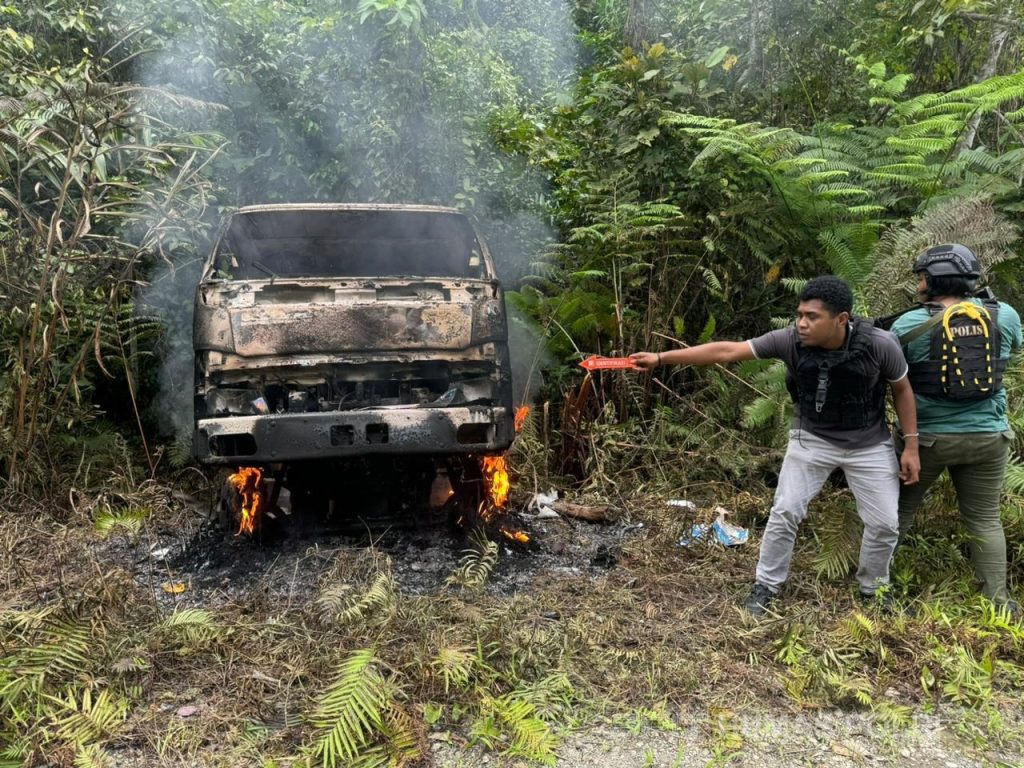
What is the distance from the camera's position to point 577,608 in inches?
146

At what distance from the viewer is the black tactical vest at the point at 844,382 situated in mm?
3412

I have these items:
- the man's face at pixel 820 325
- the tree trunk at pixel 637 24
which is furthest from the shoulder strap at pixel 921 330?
the tree trunk at pixel 637 24

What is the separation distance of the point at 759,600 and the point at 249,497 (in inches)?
121

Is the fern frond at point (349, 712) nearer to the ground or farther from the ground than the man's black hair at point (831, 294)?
nearer to the ground

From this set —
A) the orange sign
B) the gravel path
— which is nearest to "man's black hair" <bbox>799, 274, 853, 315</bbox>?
the orange sign

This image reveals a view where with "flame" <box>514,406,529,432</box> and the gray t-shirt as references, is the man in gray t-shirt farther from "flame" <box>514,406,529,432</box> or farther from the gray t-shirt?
"flame" <box>514,406,529,432</box>

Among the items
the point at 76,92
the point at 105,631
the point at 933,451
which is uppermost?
the point at 76,92

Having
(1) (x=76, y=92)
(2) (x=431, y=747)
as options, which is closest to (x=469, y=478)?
(2) (x=431, y=747)

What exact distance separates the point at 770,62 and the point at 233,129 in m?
5.39

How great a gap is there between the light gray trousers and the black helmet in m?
0.86

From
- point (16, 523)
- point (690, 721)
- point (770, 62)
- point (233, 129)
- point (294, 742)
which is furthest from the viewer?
point (770, 62)

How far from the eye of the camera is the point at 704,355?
12.1 feet

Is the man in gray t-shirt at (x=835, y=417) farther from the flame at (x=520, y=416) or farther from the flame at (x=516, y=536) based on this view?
the flame at (x=520, y=416)

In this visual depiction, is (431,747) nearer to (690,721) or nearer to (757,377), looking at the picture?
(690,721)
